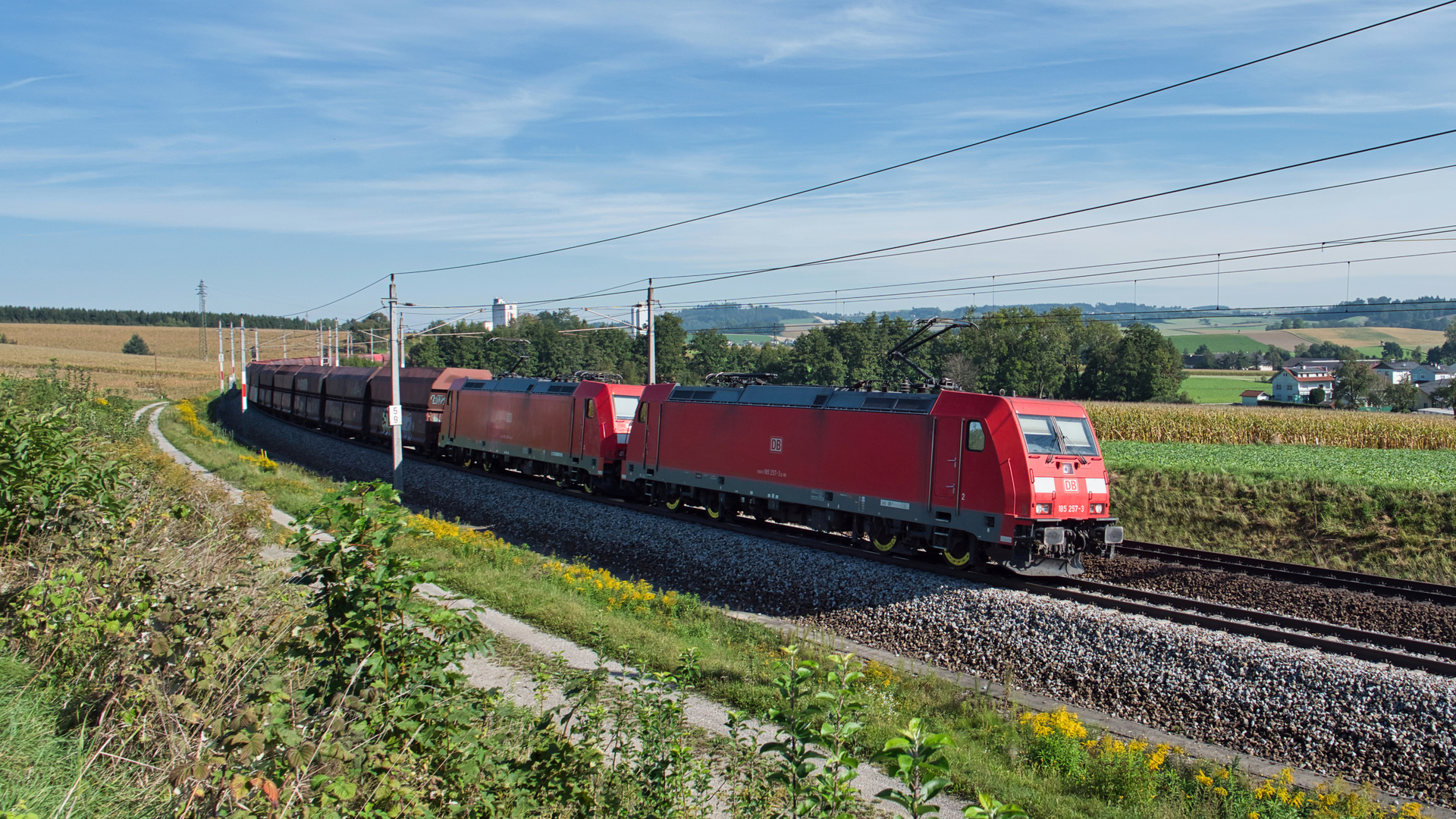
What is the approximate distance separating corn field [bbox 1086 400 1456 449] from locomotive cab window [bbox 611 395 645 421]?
20098 mm

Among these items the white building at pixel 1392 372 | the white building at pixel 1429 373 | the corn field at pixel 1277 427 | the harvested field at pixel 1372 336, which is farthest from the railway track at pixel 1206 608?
the harvested field at pixel 1372 336

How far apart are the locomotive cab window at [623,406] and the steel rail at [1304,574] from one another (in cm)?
1363

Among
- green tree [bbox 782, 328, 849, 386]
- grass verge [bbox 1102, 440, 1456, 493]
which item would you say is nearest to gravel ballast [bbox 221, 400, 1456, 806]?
grass verge [bbox 1102, 440, 1456, 493]

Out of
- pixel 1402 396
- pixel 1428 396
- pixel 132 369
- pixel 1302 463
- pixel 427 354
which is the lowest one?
pixel 1302 463

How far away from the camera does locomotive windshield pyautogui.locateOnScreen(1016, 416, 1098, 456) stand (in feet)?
48.6

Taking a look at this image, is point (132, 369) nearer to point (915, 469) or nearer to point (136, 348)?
point (136, 348)

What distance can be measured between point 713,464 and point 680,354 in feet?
131

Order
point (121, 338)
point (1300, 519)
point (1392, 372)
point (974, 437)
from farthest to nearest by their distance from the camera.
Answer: point (121, 338), point (1392, 372), point (1300, 519), point (974, 437)

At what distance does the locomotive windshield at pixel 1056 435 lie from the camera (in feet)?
48.6

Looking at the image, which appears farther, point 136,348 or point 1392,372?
point 136,348

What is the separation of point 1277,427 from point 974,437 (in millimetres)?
24449

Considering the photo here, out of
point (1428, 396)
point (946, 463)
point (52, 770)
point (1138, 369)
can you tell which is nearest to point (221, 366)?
point (1138, 369)

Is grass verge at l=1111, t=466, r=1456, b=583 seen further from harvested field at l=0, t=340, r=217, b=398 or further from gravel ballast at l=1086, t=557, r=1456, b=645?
harvested field at l=0, t=340, r=217, b=398

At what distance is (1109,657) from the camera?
12055 millimetres
